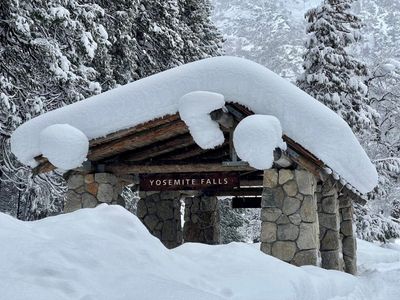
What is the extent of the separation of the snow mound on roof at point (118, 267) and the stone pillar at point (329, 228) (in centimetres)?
346

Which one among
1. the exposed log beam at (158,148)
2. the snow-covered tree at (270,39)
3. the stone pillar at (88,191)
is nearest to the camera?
the stone pillar at (88,191)

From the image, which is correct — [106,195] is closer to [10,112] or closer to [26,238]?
[10,112]

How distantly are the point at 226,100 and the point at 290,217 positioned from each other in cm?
219

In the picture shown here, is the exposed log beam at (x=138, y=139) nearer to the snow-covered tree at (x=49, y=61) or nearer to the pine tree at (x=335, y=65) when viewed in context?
the snow-covered tree at (x=49, y=61)

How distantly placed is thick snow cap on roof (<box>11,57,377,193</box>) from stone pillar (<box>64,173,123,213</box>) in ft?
3.54

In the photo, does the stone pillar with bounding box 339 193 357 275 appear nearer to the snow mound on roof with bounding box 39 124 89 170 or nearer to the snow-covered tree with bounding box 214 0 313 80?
the snow mound on roof with bounding box 39 124 89 170

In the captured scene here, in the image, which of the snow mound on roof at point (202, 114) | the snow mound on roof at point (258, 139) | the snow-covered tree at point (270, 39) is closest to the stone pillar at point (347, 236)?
the snow mound on roof at point (258, 139)

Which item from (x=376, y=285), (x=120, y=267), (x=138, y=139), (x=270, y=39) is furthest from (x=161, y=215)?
(x=270, y=39)

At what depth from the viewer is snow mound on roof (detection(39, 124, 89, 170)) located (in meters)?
8.30

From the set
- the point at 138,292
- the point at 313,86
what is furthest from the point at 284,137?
the point at 313,86

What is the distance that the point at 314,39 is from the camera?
19.0m

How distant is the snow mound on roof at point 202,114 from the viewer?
299 inches

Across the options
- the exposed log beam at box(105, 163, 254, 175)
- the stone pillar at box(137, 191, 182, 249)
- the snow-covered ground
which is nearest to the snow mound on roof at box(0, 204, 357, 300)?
the snow-covered ground

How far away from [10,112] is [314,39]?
471 inches
